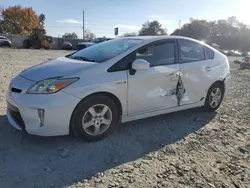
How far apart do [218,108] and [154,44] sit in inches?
94.0

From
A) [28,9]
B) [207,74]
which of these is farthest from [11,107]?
[28,9]

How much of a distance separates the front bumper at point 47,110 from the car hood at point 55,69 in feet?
1.01

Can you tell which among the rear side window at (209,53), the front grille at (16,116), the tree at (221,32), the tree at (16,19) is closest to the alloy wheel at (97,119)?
the front grille at (16,116)

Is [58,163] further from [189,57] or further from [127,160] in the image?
[189,57]

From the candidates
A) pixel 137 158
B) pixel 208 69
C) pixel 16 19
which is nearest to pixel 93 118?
pixel 137 158

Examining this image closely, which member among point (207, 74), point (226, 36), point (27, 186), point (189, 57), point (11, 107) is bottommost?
point (27, 186)

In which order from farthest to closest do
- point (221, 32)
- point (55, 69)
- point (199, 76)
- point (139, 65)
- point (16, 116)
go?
point (221, 32) → point (199, 76) → point (139, 65) → point (55, 69) → point (16, 116)

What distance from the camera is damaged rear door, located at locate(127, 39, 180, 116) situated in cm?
405

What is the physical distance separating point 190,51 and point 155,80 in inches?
45.2

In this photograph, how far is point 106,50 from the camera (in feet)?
14.6

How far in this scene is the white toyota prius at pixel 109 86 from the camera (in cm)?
346

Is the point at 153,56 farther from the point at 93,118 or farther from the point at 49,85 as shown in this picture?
the point at 49,85

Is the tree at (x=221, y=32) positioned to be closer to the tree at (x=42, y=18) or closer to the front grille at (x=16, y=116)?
the tree at (x=42, y=18)

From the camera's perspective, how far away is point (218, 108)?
5.84m
